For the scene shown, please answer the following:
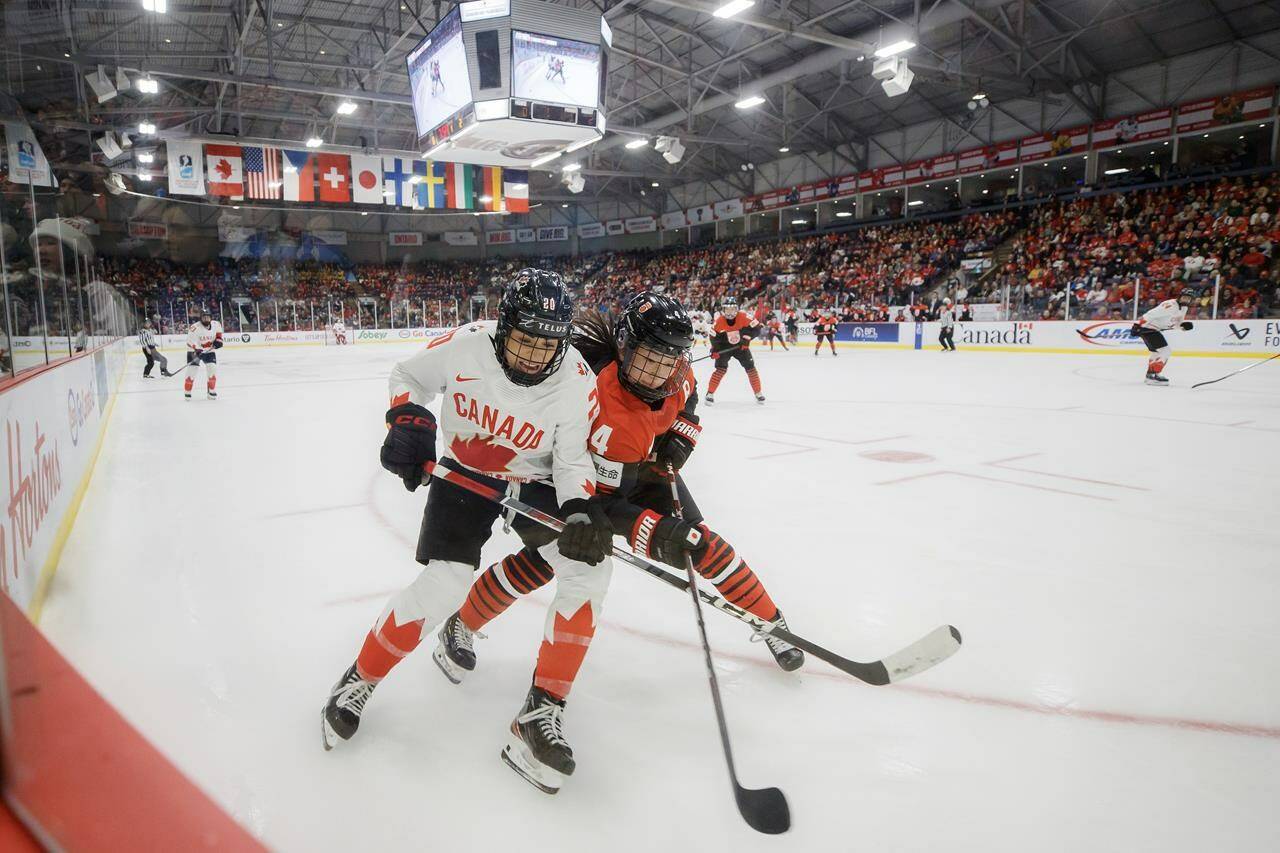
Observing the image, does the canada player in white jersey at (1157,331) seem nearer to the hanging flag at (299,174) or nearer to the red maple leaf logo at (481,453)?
the red maple leaf logo at (481,453)

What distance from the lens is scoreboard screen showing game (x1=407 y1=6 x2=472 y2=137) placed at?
11.5m

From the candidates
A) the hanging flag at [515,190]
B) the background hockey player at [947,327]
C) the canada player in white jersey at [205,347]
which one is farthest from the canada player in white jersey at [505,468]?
the hanging flag at [515,190]

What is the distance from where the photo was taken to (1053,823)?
1.57 meters

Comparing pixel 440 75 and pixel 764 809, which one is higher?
pixel 440 75

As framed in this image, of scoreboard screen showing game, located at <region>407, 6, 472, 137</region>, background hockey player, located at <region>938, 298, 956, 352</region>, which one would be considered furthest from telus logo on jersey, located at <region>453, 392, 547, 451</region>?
background hockey player, located at <region>938, 298, 956, 352</region>

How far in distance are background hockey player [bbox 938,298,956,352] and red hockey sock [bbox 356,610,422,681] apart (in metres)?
17.1

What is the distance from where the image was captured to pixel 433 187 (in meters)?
18.7

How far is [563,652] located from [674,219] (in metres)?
33.5

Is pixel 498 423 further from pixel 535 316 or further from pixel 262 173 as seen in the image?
pixel 262 173

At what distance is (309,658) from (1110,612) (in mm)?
2737

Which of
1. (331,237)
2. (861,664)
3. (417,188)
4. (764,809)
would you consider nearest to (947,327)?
(417,188)

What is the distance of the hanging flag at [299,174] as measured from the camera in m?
16.8

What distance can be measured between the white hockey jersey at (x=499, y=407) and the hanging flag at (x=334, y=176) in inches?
675

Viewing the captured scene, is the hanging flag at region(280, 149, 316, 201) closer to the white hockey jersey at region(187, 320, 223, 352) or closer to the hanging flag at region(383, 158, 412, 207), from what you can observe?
the hanging flag at region(383, 158, 412, 207)
